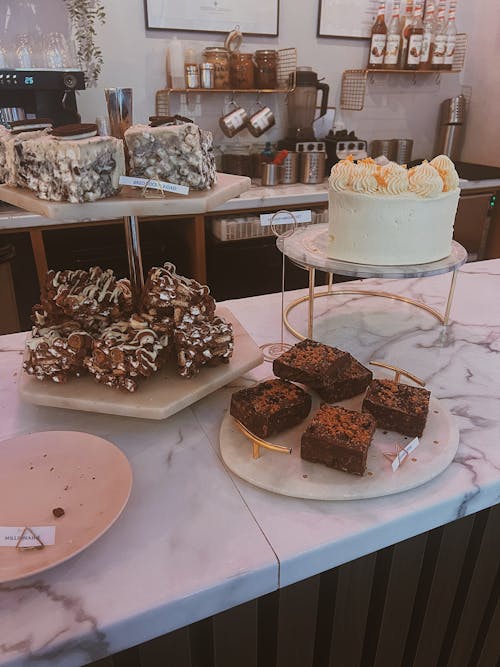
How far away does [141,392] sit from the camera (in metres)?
0.86

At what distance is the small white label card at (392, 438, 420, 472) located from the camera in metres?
0.72

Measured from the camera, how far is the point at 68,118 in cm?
234

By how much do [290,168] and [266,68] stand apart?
558mm

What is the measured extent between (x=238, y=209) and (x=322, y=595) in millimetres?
2005

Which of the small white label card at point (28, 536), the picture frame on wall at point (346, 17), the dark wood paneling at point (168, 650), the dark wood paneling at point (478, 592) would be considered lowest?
the dark wood paneling at point (478, 592)

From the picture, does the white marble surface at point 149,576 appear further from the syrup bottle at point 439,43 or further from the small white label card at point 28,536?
the syrup bottle at point 439,43

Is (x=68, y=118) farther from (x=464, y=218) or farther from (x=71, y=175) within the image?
(x=464, y=218)

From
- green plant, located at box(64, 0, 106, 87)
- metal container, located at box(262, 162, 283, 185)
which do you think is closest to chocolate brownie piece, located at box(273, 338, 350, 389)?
metal container, located at box(262, 162, 283, 185)

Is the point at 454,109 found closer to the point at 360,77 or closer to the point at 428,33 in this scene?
the point at 428,33

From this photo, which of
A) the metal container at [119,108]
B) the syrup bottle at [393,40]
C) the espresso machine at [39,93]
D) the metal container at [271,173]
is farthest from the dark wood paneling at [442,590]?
the syrup bottle at [393,40]

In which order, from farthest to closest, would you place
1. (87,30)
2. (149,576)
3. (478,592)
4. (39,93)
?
1. (87,30)
2. (39,93)
3. (478,592)
4. (149,576)

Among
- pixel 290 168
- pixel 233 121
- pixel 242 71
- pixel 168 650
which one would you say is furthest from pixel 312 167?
pixel 168 650

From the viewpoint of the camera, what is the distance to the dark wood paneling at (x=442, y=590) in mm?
842

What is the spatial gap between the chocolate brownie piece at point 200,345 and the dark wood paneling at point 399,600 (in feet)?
1.42
